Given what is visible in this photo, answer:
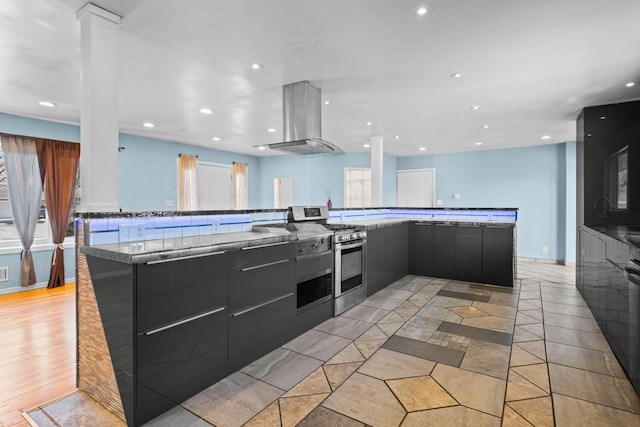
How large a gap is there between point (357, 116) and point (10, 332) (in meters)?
4.66

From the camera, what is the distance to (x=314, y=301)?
116 inches

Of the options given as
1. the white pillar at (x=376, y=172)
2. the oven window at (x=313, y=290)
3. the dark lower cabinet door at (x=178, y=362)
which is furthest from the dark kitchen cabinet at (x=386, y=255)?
the dark lower cabinet door at (x=178, y=362)

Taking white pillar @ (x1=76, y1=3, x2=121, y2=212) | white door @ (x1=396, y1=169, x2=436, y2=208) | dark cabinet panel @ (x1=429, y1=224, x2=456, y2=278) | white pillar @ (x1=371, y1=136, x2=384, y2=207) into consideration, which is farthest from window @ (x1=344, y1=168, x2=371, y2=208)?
white pillar @ (x1=76, y1=3, x2=121, y2=212)

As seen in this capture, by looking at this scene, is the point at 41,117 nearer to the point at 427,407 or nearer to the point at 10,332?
the point at 10,332

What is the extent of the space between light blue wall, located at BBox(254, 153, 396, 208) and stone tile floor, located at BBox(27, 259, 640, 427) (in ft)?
17.0

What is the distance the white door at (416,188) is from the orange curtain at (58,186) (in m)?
6.98

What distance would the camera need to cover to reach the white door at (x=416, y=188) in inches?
326

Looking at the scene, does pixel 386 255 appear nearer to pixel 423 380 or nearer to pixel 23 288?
pixel 423 380

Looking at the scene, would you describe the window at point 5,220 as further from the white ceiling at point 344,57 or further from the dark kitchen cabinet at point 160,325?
the dark kitchen cabinet at point 160,325

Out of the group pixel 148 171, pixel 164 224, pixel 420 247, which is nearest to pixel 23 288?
pixel 148 171

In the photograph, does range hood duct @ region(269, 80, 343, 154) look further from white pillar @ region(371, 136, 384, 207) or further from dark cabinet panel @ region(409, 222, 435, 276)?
white pillar @ region(371, 136, 384, 207)

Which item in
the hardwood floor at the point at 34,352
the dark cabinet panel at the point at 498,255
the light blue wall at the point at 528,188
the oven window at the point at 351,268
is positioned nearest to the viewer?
the hardwood floor at the point at 34,352

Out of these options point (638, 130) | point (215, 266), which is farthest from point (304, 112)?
point (638, 130)

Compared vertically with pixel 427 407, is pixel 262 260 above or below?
above
